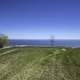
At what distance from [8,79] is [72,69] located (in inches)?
265

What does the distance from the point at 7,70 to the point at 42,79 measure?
15.7 ft

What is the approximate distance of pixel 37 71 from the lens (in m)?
15.0

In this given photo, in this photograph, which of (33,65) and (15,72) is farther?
(33,65)

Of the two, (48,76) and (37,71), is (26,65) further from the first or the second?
(48,76)

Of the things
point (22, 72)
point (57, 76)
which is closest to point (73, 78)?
point (57, 76)

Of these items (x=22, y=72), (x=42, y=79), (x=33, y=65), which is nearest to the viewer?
(x=42, y=79)

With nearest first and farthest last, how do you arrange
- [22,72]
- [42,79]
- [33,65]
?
[42,79] < [22,72] < [33,65]

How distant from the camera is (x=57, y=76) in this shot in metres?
13.4

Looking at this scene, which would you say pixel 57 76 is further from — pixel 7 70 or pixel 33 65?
pixel 7 70

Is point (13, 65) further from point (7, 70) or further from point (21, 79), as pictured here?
point (21, 79)

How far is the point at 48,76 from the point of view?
13.4 metres

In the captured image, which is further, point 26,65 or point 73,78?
point 26,65

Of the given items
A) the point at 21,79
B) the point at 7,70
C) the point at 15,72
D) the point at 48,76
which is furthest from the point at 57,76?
the point at 7,70

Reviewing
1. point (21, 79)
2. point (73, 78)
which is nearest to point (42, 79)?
point (21, 79)
